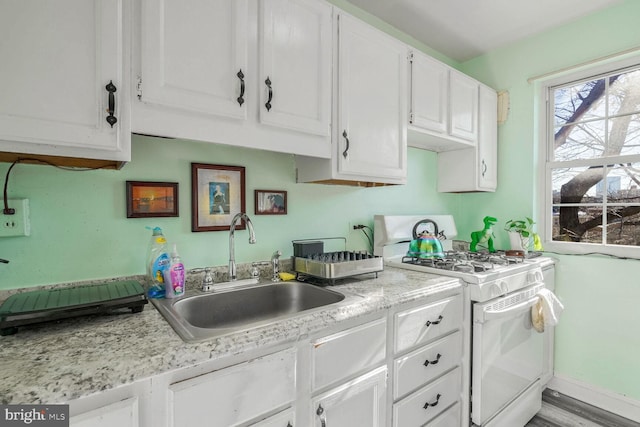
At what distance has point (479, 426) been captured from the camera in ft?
5.24

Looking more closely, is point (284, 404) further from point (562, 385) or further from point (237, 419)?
point (562, 385)

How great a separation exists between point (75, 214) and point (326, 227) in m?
1.23

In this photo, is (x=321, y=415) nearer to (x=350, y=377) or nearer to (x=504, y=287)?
(x=350, y=377)

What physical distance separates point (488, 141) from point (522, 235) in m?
0.77

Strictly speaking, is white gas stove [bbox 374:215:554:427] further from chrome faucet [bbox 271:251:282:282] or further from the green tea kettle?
chrome faucet [bbox 271:251:282:282]

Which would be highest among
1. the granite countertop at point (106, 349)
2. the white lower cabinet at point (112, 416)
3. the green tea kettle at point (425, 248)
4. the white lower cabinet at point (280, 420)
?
the green tea kettle at point (425, 248)

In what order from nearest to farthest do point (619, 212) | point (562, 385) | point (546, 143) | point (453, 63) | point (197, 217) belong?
point (197, 217) < point (619, 212) < point (562, 385) < point (546, 143) < point (453, 63)

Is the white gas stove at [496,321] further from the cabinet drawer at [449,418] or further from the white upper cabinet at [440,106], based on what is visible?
the white upper cabinet at [440,106]

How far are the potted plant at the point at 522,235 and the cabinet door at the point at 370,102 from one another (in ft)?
3.77

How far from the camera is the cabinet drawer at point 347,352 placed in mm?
1047

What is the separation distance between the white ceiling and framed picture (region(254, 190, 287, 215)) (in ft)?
4.54

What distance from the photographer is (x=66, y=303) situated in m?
0.94

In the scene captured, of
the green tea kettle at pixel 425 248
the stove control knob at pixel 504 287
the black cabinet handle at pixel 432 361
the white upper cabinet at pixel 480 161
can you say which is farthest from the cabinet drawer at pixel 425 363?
the white upper cabinet at pixel 480 161

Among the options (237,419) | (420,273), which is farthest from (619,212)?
(237,419)
